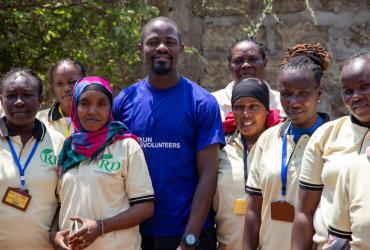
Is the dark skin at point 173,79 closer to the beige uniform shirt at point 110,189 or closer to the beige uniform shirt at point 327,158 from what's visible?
the beige uniform shirt at point 110,189

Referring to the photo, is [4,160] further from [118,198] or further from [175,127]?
[175,127]

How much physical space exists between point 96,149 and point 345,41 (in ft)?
9.00

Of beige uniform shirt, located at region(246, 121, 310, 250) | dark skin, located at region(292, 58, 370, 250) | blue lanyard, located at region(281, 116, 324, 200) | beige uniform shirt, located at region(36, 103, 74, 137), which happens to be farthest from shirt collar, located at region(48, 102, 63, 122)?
dark skin, located at region(292, 58, 370, 250)

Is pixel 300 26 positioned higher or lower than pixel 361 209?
higher

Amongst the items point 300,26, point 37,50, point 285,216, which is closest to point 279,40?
point 300,26

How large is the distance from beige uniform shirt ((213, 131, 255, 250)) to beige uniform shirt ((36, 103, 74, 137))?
1125 millimetres

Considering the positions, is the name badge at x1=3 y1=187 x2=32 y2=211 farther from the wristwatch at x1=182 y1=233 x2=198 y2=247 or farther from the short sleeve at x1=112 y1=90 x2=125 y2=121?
the wristwatch at x1=182 y1=233 x2=198 y2=247

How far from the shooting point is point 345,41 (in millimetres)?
5438

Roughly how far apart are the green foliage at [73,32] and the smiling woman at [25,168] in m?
1.26

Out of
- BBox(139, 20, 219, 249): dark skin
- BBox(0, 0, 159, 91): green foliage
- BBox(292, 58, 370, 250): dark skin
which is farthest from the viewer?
BBox(0, 0, 159, 91): green foliage

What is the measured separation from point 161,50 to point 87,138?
66 centimetres

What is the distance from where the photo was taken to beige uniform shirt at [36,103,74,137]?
4.35m

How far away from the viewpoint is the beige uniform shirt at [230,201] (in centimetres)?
377

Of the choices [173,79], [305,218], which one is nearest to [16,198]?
→ [173,79]
